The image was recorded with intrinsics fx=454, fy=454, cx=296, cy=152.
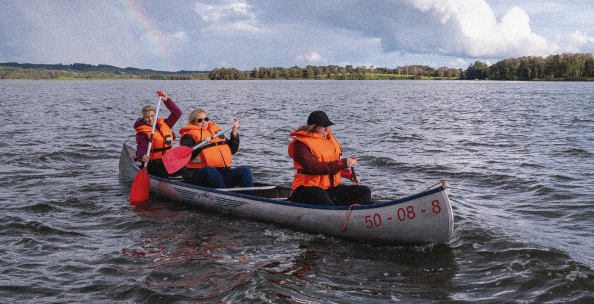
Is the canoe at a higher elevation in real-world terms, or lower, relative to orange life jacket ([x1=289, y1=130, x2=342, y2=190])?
lower

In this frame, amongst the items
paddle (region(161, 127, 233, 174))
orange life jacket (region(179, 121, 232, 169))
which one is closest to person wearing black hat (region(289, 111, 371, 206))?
orange life jacket (region(179, 121, 232, 169))

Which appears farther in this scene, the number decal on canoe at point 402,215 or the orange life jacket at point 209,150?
the orange life jacket at point 209,150

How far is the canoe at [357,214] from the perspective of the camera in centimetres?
567

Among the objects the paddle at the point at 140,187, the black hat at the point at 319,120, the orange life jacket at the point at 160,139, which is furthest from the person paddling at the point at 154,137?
the black hat at the point at 319,120

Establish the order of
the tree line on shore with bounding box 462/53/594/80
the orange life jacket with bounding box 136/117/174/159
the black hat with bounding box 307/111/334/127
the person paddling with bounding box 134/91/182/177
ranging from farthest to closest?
the tree line on shore with bounding box 462/53/594/80 → the orange life jacket with bounding box 136/117/174/159 → the person paddling with bounding box 134/91/182/177 → the black hat with bounding box 307/111/334/127

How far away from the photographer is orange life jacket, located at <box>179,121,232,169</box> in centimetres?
826

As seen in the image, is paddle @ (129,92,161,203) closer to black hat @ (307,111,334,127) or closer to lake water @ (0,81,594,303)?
lake water @ (0,81,594,303)

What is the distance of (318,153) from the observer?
6430 mm

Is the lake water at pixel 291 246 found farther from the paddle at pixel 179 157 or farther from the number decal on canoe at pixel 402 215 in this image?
the paddle at pixel 179 157

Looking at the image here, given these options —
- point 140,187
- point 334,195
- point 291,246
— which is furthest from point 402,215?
point 140,187

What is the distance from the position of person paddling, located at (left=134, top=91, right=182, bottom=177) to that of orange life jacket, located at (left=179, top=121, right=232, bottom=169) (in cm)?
144

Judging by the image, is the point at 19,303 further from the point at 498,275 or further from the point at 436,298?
the point at 498,275

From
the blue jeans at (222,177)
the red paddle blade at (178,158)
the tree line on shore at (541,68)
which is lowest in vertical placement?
the blue jeans at (222,177)

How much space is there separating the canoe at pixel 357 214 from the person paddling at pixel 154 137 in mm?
1663
